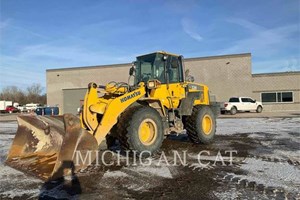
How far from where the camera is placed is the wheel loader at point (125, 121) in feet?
19.6

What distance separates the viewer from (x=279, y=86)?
32156mm

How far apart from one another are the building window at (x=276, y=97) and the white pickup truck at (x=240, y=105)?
196 centimetres

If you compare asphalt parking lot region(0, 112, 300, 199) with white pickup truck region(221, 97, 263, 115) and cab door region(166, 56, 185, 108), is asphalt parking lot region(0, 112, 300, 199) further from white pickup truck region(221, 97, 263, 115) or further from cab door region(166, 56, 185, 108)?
white pickup truck region(221, 97, 263, 115)

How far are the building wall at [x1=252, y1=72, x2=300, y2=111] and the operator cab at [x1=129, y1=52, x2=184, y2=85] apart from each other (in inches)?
1008

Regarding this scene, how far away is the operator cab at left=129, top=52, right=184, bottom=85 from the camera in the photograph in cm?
888

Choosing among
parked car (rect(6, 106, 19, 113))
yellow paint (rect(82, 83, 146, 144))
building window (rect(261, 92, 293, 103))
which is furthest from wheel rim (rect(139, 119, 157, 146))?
parked car (rect(6, 106, 19, 113))

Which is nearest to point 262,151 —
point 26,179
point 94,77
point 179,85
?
point 179,85

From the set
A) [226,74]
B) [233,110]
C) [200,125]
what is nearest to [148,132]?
[200,125]

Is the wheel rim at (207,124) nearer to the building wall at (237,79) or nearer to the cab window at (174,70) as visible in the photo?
the cab window at (174,70)

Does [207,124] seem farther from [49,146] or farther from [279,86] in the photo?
[279,86]

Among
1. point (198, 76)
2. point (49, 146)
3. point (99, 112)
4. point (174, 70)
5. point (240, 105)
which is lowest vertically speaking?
point (49, 146)

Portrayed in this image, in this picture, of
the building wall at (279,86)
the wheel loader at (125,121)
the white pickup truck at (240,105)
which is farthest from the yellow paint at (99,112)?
the building wall at (279,86)

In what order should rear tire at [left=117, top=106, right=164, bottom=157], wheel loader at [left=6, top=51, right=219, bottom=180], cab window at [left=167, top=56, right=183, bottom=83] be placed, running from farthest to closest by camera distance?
cab window at [left=167, top=56, right=183, bottom=83] < rear tire at [left=117, top=106, right=164, bottom=157] < wheel loader at [left=6, top=51, right=219, bottom=180]

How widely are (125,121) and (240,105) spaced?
2439 centimetres
